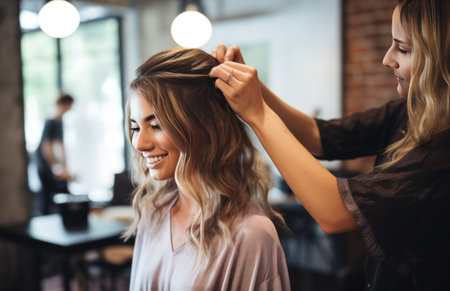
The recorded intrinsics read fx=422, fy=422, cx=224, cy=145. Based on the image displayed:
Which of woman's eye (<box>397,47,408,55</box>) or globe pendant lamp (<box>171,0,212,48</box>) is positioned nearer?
woman's eye (<box>397,47,408,55</box>)

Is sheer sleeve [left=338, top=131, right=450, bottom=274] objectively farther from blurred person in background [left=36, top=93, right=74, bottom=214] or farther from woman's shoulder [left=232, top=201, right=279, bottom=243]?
blurred person in background [left=36, top=93, right=74, bottom=214]

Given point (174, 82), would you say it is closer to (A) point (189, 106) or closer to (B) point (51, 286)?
(A) point (189, 106)

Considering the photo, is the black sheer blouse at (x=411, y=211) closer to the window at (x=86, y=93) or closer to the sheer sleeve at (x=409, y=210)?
the sheer sleeve at (x=409, y=210)

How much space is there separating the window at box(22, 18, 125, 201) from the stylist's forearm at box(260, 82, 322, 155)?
4.44 metres

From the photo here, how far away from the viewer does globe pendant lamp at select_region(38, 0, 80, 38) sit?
2.96 m

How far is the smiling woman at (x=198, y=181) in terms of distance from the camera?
1.06m

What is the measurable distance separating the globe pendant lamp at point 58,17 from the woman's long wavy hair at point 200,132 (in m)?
2.12

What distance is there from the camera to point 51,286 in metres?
3.86

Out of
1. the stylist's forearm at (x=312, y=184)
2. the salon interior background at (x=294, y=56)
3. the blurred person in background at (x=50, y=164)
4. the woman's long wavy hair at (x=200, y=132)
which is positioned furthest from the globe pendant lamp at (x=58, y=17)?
the stylist's forearm at (x=312, y=184)

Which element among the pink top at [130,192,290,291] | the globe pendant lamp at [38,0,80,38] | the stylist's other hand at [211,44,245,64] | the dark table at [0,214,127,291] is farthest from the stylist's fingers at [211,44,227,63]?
the globe pendant lamp at [38,0,80,38]

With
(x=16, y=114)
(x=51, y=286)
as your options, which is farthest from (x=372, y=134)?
(x=51, y=286)

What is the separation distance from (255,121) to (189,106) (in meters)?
0.24

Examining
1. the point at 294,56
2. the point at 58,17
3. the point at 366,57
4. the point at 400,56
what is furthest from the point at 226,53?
the point at 294,56

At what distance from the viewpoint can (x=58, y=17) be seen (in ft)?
9.74
